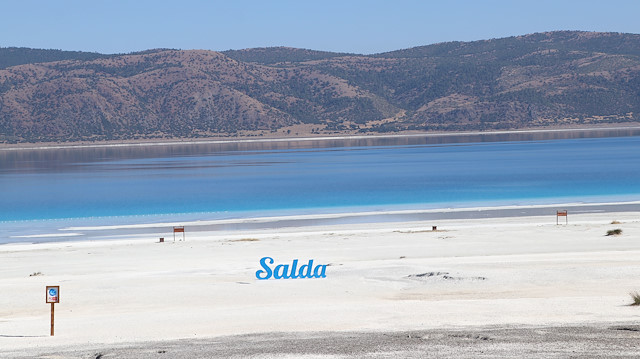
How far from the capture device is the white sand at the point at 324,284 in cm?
1631

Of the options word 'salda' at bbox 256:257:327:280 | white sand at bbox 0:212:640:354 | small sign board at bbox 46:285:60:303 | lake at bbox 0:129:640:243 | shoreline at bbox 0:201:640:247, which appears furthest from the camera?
lake at bbox 0:129:640:243

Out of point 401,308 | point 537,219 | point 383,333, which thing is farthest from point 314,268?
point 537,219

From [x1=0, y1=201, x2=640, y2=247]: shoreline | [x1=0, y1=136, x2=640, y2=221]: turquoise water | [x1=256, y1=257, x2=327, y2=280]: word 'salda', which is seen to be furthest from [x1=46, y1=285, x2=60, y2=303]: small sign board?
[x1=0, y1=136, x2=640, y2=221]: turquoise water

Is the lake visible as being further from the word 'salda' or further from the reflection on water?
the word 'salda'

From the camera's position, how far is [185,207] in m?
52.5

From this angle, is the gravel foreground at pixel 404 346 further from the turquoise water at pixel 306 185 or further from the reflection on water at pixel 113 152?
the reflection on water at pixel 113 152

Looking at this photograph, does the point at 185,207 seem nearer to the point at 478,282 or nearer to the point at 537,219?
the point at 537,219

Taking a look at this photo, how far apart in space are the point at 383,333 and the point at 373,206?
35.3 meters

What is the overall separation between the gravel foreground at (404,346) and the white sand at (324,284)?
2.49 ft

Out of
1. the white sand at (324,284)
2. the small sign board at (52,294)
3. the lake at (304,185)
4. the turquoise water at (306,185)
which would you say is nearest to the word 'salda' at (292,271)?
the white sand at (324,284)

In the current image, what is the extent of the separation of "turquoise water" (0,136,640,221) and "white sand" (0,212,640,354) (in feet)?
59.5

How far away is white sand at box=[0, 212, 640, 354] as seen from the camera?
16312 millimetres

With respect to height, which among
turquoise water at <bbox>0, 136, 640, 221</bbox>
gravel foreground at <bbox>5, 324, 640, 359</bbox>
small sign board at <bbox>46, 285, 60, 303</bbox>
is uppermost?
small sign board at <bbox>46, 285, 60, 303</bbox>

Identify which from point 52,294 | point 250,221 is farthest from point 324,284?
point 250,221
